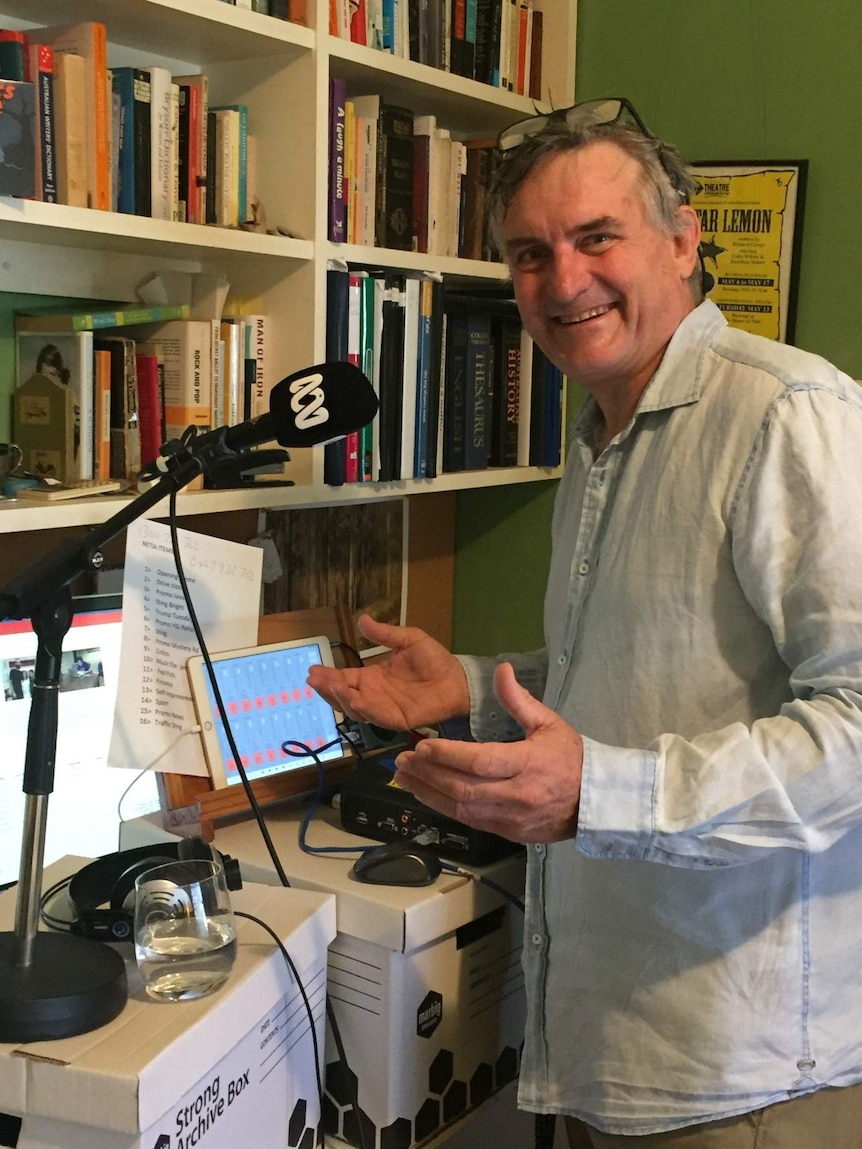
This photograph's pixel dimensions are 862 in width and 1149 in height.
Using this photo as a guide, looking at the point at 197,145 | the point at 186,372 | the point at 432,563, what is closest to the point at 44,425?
the point at 186,372

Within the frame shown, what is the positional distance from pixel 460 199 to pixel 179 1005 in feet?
4.36

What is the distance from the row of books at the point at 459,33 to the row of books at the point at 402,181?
88mm

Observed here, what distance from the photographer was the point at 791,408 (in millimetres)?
996

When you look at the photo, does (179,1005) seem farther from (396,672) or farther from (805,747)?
(805,747)

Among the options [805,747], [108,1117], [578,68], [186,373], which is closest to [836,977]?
[805,747]

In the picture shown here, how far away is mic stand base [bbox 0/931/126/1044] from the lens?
3.11ft

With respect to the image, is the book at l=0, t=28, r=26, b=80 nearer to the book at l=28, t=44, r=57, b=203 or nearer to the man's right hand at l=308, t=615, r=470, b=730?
the book at l=28, t=44, r=57, b=203

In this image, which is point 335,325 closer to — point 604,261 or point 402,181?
point 402,181

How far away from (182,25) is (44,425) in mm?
526

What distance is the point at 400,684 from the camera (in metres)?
1.33

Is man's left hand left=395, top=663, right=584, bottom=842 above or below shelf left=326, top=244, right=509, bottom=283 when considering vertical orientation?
below

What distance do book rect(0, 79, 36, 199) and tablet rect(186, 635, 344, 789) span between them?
1.96ft

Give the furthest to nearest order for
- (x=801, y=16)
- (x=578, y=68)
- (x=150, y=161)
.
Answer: (x=578, y=68) < (x=801, y=16) < (x=150, y=161)

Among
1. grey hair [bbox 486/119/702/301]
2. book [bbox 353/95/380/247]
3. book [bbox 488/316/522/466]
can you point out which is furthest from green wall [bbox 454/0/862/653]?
grey hair [bbox 486/119/702/301]
